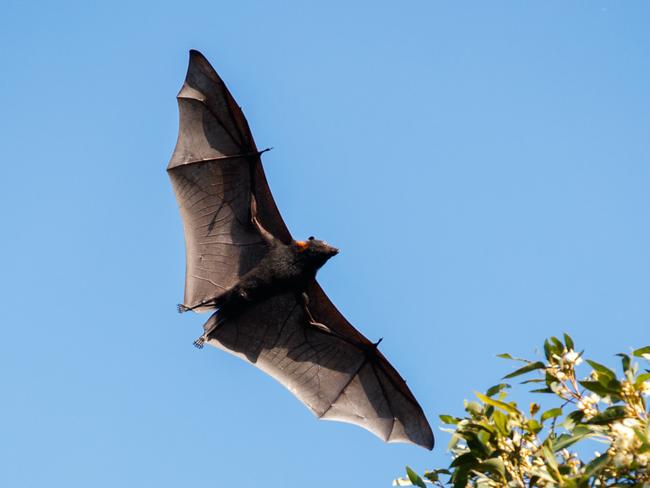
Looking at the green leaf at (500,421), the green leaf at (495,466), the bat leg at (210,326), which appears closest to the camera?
the green leaf at (495,466)

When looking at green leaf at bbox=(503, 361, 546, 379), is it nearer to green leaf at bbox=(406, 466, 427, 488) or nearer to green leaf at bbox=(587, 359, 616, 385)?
green leaf at bbox=(587, 359, 616, 385)

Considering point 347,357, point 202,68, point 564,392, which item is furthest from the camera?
point 347,357

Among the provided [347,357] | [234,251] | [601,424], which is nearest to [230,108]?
[234,251]

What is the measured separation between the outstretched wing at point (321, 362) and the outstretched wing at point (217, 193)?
649mm

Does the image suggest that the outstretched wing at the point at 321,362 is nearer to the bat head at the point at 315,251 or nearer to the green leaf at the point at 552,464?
the bat head at the point at 315,251

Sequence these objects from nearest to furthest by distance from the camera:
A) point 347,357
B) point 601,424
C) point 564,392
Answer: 1. point 601,424
2. point 564,392
3. point 347,357

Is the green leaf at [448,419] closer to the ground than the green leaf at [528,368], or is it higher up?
closer to the ground

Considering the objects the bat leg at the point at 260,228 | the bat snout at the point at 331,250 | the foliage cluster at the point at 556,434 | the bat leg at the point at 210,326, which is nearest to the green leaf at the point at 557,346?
the foliage cluster at the point at 556,434

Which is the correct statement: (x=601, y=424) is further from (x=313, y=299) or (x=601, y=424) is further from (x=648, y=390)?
(x=313, y=299)

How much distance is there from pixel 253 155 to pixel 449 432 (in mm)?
6085

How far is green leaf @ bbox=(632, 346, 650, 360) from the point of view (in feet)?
21.5

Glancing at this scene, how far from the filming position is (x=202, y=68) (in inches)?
451

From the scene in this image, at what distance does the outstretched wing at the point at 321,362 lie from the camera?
11922 millimetres

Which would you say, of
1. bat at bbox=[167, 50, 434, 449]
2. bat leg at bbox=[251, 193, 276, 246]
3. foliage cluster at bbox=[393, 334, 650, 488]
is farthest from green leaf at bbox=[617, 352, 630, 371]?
bat leg at bbox=[251, 193, 276, 246]
